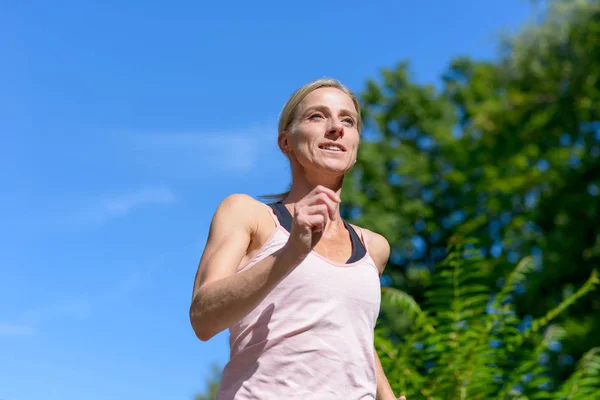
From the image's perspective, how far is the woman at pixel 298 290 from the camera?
2.25 meters

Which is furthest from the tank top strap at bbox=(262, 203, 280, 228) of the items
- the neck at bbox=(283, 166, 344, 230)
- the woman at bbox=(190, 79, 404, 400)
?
the neck at bbox=(283, 166, 344, 230)

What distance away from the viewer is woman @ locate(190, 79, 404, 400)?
7.39 feet

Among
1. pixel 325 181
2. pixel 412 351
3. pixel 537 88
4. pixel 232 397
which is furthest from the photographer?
pixel 537 88

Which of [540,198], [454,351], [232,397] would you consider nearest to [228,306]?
[232,397]

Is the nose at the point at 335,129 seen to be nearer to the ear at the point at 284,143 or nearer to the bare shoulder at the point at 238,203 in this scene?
the ear at the point at 284,143

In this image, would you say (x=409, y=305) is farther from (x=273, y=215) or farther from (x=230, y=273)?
(x=230, y=273)

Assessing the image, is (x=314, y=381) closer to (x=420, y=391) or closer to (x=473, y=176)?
(x=420, y=391)

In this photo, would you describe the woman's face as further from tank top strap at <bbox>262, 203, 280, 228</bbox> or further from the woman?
tank top strap at <bbox>262, 203, 280, 228</bbox>

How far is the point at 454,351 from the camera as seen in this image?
5328 millimetres

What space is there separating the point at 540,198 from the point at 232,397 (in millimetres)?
18598

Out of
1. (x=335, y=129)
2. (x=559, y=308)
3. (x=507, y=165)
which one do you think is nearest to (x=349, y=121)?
(x=335, y=129)

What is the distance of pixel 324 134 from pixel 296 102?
0.67 feet

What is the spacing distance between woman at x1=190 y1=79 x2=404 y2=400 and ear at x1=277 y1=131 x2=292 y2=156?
7 cm

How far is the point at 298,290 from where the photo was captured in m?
2.48
